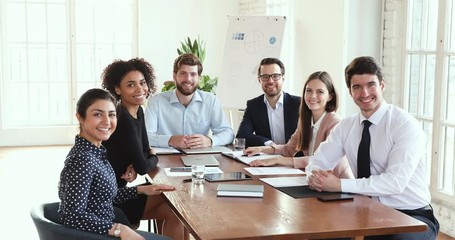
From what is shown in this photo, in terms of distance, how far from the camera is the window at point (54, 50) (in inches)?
352

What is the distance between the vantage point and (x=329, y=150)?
3090 millimetres

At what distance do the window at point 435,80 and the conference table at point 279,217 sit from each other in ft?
7.20

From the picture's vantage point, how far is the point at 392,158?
279cm

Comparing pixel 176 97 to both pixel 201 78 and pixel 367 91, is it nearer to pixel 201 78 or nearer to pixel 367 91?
pixel 367 91

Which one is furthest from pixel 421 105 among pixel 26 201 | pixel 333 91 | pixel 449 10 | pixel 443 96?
pixel 26 201

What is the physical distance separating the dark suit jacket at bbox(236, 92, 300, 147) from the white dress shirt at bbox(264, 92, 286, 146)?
24 mm

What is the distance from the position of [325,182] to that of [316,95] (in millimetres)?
946

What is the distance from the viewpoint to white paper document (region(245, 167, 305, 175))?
10.4 feet

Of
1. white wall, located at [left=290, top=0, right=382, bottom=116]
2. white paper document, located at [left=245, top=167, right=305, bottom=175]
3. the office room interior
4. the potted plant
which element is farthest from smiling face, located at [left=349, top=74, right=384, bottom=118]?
the potted plant

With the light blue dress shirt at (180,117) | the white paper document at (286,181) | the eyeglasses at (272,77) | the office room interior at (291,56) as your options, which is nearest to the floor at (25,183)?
the office room interior at (291,56)

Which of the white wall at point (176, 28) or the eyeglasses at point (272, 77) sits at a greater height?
the white wall at point (176, 28)

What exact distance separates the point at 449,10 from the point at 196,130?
204cm

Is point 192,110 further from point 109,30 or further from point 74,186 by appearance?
point 109,30

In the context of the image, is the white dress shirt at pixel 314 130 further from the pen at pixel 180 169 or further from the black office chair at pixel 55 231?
the black office chair at pixel 55 231
